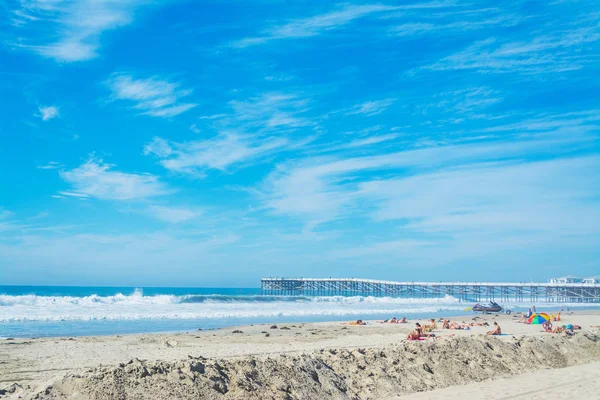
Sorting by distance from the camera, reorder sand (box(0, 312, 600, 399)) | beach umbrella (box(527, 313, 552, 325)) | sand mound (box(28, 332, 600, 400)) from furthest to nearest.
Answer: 1. beach umbrella (box(527, 313, 552, 325))
2. sand (box(0, 312, 600, 399))
3. sand mound (box(28, 332, 600, 400))

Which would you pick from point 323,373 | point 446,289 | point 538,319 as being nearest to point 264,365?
point 323,373

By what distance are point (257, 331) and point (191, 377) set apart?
41.8 feet

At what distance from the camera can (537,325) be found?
87.2ft

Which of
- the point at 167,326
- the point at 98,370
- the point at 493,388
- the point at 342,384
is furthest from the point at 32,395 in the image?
the point at 167,326

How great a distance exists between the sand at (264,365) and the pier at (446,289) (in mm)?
58888

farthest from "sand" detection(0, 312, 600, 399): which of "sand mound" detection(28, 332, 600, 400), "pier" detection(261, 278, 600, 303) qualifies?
"pier" detection(261, 278, 600, 303)

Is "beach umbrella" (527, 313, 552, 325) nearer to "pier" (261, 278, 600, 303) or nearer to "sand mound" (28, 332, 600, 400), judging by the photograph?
"sand mound" (28, 332, 600, 400)

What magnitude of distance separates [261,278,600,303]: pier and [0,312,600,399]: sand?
2318 inches

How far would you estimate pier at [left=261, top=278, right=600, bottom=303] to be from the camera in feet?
231

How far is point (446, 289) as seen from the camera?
7806cm

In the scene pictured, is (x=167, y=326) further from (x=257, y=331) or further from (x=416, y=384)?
(x=416, y=384)

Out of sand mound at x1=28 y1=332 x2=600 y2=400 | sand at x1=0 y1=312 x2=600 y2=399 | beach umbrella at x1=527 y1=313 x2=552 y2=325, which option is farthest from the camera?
beach umbrella at x1=527 y1=313 x2=552 y2=325

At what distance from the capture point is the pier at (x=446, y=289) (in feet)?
231

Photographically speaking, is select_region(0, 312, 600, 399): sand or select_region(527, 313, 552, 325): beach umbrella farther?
select_region(527, 313, 552, 325): beach umbrella
